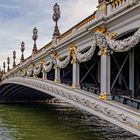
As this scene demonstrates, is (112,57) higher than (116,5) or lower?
lower

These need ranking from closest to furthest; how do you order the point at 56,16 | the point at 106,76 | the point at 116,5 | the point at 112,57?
the point at 116,5
the point at 106,76
the point at 112,57
the point at 56,16

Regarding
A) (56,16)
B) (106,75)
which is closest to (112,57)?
(106,75)

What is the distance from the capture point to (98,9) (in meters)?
15.1

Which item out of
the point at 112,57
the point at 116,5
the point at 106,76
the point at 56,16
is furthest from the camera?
the point at 56,16

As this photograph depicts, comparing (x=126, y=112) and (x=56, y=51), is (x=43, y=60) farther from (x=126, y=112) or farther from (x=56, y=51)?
(x=126, y=112)

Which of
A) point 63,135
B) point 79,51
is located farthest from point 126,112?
point 63,135

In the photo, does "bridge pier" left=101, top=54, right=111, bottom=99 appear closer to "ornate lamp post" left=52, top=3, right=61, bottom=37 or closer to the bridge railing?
the bridge railing

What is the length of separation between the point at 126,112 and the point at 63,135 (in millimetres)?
8652

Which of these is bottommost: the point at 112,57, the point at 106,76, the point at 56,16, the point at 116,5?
the point at 106,76

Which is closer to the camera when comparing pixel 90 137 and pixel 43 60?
pixel 90 137

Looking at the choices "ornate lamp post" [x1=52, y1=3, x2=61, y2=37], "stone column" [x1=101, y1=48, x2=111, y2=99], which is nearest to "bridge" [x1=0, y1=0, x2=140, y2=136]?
"stone column" [x1=101, y1=48, x2=111, y2=99]

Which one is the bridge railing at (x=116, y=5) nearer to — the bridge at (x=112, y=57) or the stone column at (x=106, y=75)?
the bridge at (x=112, y=57)

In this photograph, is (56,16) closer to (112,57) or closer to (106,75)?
(112,57)

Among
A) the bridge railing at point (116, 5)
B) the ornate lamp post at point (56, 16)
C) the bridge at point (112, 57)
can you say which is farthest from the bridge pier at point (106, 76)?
the ornate lamp post at point (56, 16)
